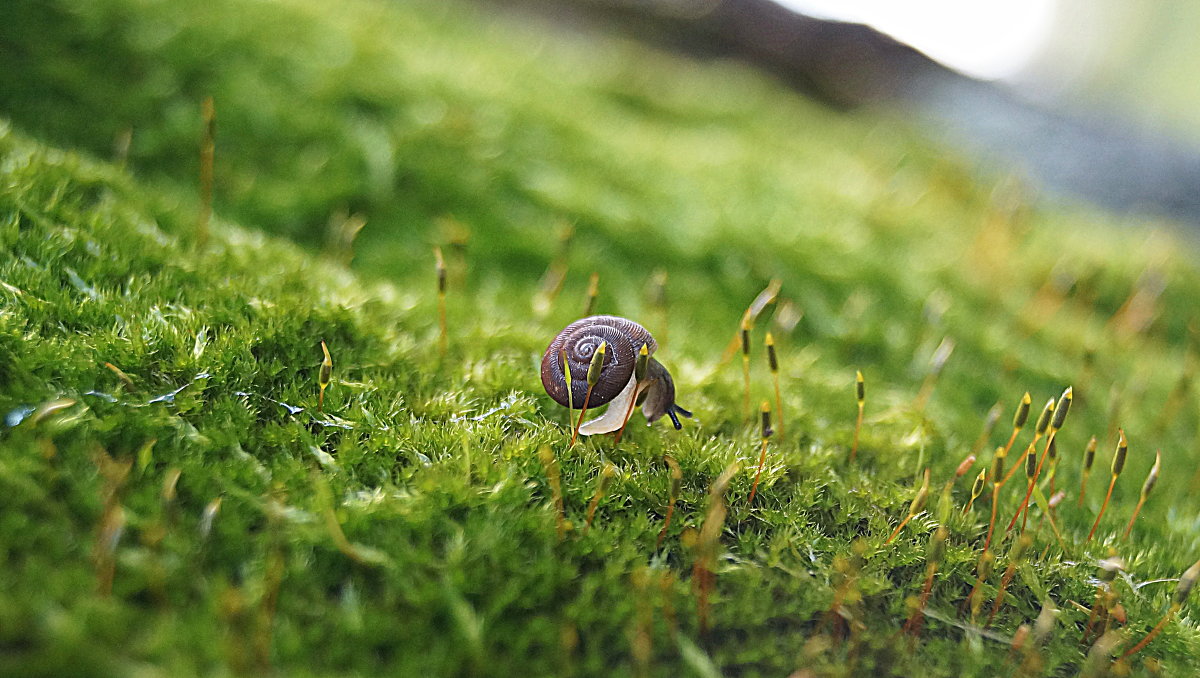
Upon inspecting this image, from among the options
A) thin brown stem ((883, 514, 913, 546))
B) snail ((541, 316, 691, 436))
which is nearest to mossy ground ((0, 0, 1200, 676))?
thin brown stem ((883, 514, 913, 546))

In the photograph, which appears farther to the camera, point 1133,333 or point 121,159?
point 1133,333

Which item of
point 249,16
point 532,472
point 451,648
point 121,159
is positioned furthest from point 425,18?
point 451,648

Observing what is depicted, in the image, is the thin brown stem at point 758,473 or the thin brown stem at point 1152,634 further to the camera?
the thin brown stem at point 758,473

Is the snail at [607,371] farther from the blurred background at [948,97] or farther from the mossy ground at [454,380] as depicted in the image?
the blurred background at [948,97]

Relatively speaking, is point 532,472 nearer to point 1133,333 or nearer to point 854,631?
point 854,631

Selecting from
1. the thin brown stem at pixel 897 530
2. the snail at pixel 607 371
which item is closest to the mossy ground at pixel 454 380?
the thin brown stem at pixel 897 530

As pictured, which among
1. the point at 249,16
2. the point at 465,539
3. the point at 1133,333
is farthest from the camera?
the point at 249,16
